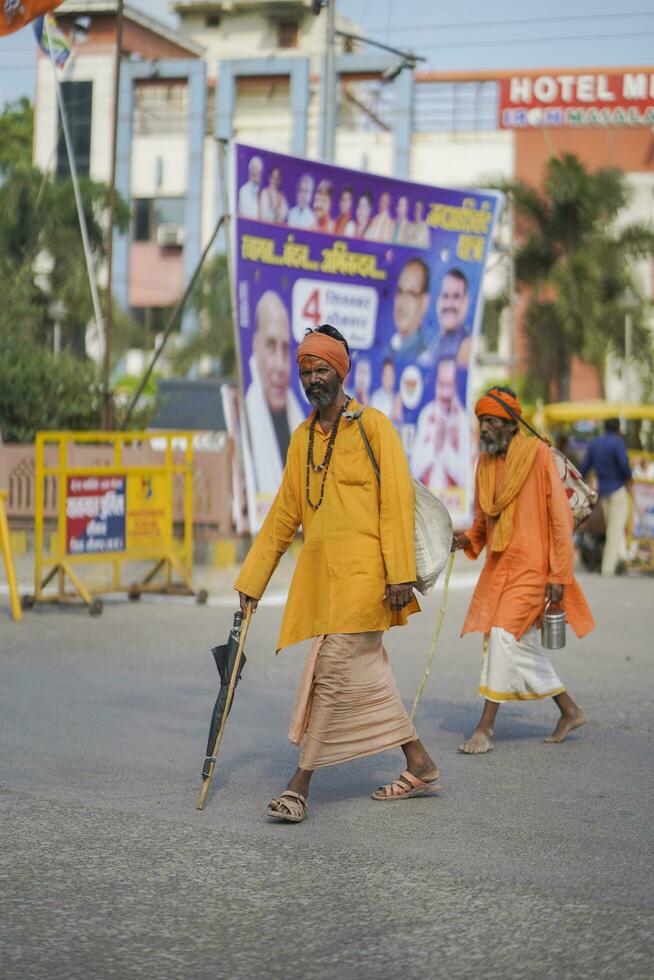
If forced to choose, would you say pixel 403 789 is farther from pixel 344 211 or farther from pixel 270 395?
pixel 344 211

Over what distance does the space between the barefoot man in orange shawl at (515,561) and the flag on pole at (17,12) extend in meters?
6.63

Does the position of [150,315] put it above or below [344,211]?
below

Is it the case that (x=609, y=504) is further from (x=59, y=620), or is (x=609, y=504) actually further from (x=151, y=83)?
(x=151, y=83)

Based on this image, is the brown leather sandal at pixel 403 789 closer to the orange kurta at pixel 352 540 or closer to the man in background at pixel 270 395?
the orange kurta at pixel 352 540

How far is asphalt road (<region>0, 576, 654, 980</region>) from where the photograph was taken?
4.27m

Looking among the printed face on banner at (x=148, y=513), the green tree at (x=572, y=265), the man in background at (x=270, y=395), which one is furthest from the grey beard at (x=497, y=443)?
the green tree at (x=572, y=265)

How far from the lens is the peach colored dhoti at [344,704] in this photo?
235 inches

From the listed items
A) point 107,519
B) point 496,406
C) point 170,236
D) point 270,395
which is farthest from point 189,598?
point 170,236

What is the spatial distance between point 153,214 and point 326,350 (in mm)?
49021

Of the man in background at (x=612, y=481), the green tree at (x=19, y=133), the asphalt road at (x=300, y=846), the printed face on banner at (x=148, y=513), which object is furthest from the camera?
the green tree at (x=19, y=133)

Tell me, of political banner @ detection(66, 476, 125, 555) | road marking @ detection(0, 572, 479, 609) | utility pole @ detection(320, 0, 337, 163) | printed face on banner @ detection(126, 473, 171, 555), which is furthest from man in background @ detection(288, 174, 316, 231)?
political banner @ detection(66, 476, 125, 555)

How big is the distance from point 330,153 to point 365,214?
3.95 meters

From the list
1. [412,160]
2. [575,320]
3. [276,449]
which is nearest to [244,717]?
[276,449]

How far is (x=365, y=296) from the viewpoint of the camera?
18547mm
